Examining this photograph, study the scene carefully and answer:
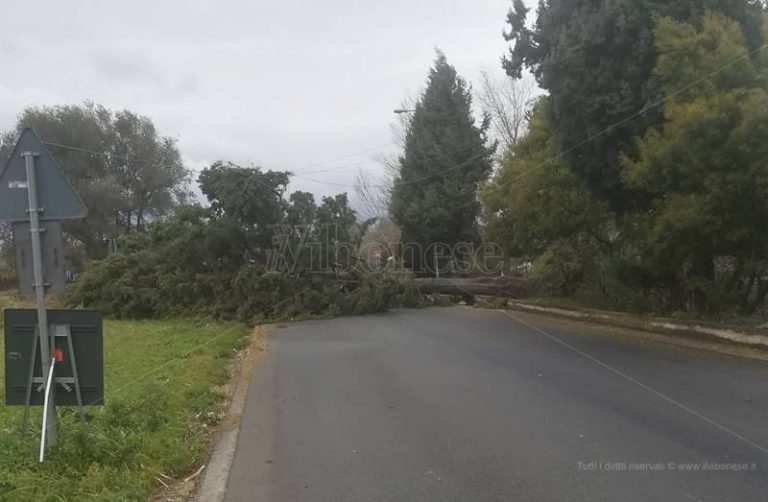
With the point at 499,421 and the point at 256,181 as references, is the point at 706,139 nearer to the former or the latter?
the point at 499,421

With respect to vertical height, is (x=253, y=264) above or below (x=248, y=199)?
below

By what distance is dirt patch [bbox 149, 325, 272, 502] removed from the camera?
5402 millimetres

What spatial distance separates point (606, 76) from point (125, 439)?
37.8 ft

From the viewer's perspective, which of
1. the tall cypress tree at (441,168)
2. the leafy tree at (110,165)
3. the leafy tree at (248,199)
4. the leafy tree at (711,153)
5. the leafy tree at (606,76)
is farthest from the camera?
the leafy tree at (110,165)

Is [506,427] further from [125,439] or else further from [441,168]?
[441,168]

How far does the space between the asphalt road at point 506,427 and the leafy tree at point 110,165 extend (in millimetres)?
31312

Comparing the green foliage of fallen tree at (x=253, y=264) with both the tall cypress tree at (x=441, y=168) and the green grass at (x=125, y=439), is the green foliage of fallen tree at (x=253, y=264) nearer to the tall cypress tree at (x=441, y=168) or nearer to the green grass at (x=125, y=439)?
the green grass at (x=125, y=439)

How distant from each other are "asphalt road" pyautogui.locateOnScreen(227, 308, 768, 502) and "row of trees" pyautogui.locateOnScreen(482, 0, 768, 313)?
273 centimetres

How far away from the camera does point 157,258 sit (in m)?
22.5

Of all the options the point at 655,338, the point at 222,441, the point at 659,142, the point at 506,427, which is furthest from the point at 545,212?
the point at 222,441

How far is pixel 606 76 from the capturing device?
13836 millimetres

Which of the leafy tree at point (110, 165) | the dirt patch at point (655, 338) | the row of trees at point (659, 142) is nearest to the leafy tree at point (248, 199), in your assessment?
the row of trees at point (659, 142)

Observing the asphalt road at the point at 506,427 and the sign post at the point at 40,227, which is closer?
the asphalt road at the point at 506,427

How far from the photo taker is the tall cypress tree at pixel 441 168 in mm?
33406
